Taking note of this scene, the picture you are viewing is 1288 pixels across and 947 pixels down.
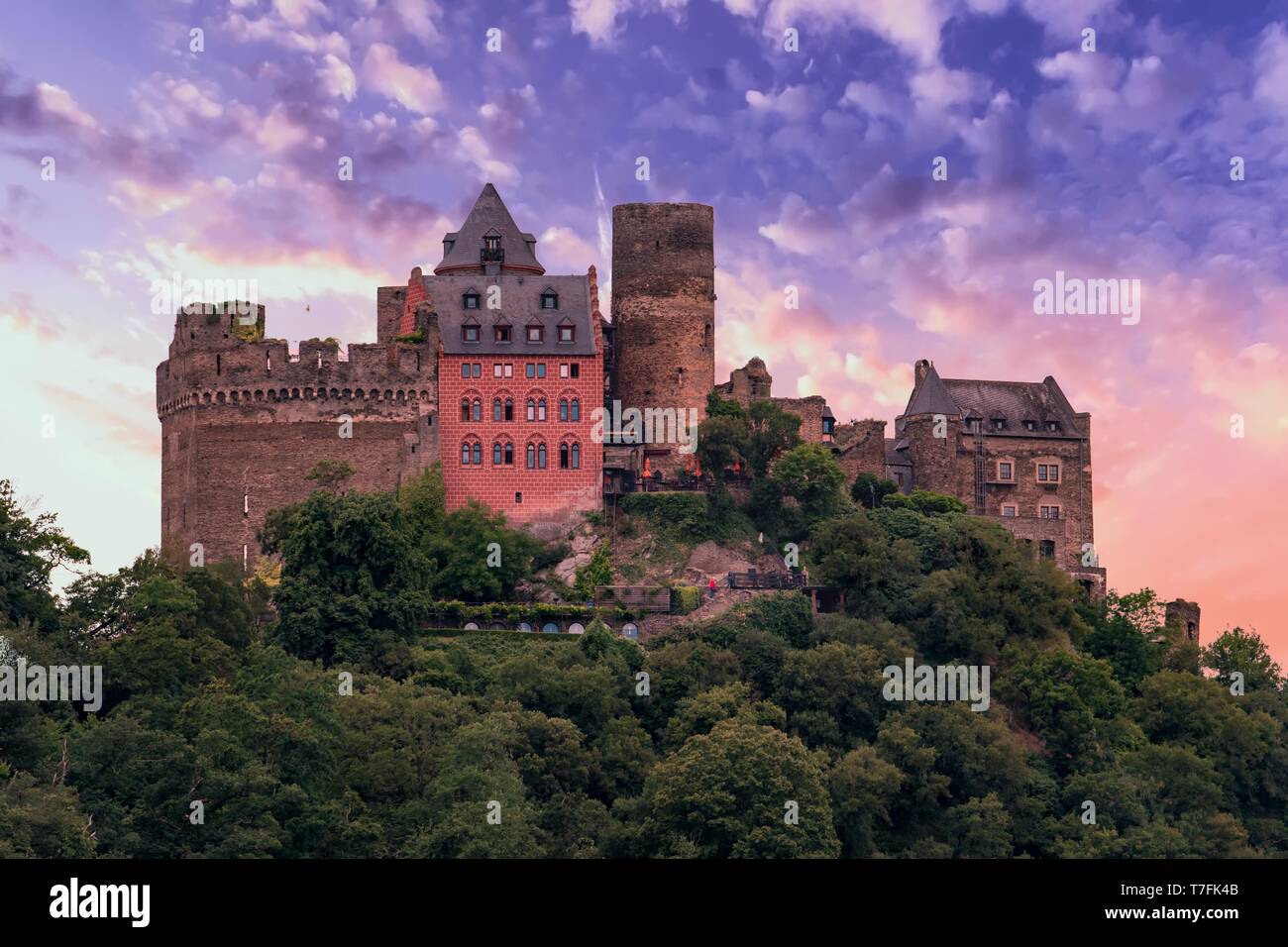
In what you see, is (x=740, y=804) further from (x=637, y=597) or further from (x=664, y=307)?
Answer: (x=664, y=307)

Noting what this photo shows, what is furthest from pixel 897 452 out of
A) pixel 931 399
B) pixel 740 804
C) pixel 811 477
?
pixel 740 804

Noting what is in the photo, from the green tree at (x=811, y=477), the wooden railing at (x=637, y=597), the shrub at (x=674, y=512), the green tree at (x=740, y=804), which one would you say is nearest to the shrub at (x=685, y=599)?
the wooden railing at (x=637, y=597)

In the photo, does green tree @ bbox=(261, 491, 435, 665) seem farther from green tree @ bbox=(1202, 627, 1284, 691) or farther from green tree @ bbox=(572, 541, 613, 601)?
green tree @ bbox=(1202, 627, 1284, 691)

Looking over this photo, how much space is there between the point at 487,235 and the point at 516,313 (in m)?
6.08

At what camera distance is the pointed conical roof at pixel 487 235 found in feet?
307

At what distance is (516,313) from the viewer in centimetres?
8938

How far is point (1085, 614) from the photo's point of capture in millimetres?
92000

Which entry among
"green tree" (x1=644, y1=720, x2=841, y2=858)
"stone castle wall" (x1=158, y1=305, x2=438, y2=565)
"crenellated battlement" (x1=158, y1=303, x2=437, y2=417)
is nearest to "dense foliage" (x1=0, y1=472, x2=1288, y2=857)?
"green tree" (x1=644, y1=720, x2=841, y2=858)

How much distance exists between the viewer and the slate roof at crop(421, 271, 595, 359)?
88.5 m

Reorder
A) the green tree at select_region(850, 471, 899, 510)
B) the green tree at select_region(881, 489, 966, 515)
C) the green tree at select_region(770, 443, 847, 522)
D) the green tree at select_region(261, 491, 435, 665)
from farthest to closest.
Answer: the green tree at select_region(850, 471, 899, 510) < the green tree at select_region(881, 489, 966, 515) < the green tree at select_region(770, 443, 847, 522) < the green tree at select_region(261, 491, 435, 665)

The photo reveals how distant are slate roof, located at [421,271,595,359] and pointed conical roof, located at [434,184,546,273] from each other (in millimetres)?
2223

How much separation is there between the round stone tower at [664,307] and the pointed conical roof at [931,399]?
11.0 m

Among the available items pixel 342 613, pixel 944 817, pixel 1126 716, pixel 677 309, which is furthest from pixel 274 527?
pixel 1126 716

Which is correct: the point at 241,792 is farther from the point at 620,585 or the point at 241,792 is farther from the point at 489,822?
the point at 620,585
